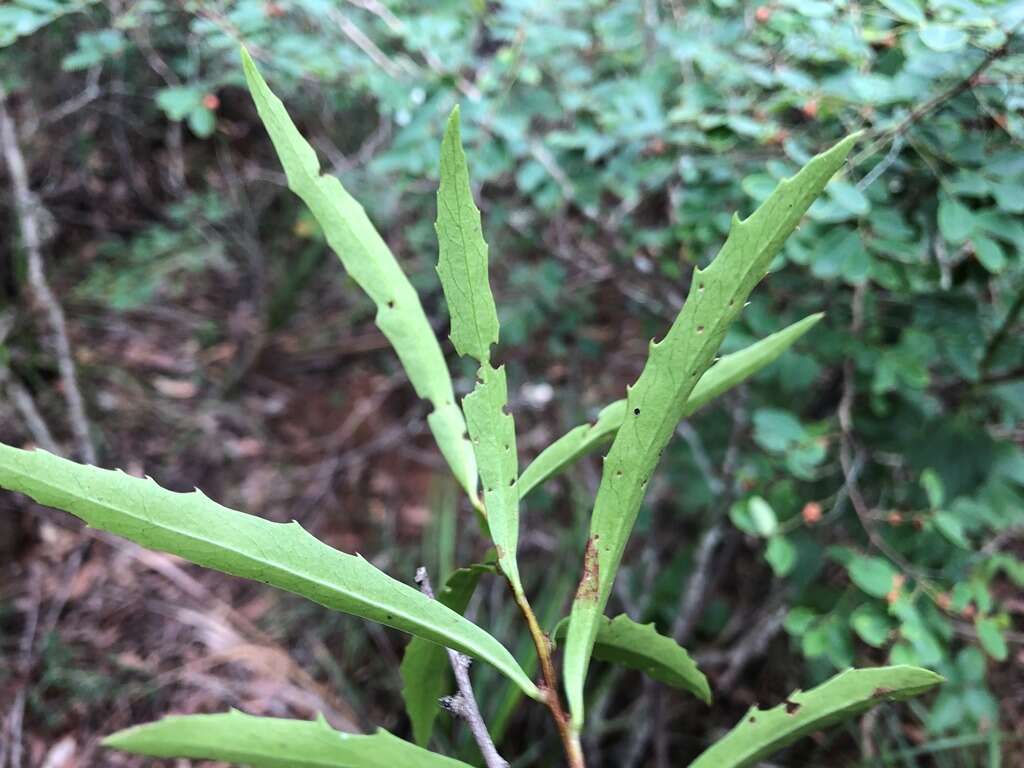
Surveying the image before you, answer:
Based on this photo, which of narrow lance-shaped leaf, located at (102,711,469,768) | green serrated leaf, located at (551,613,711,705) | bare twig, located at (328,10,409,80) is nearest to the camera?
narrow lance-shaped leaf, located at (102,711,469,768)

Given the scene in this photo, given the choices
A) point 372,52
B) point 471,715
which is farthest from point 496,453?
point 372,52

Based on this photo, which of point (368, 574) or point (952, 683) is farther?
point (952, 683)

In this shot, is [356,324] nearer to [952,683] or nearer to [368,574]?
[952,683]

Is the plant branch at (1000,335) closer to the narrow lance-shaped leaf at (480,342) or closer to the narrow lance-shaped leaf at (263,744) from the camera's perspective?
the narrow lance-shaped leaf at (480,342)

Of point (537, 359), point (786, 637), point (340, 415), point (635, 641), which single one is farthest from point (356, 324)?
point (635, 641)

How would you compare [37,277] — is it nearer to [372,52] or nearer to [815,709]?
[372,52]

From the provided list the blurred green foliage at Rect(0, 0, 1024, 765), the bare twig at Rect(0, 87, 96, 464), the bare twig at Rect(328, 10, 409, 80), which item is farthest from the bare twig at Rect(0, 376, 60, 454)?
the bare twig at Rect(328, 10, 409, 80)

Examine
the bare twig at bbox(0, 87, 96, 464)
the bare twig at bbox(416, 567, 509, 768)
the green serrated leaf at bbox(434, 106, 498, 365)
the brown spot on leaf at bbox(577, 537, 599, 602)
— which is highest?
the green serrated leaf at bbox(434, 106, 498, 365)

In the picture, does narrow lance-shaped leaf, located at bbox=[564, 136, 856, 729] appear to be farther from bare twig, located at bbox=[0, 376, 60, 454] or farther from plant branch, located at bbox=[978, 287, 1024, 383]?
bare twig, located at bbox=[0, 376, 60, 454]
